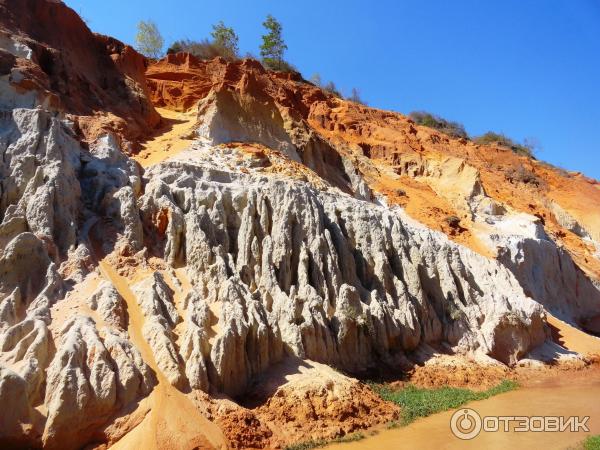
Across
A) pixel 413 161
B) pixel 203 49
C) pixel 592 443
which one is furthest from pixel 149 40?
pixel 592 443

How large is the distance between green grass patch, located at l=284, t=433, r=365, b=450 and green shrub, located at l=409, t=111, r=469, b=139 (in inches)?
1935

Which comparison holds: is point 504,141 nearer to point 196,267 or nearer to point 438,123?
point 438,123

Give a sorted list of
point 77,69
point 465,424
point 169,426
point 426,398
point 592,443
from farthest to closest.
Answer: point 77,69
point 426,398
point 465,424
point 592,443
point 169,426

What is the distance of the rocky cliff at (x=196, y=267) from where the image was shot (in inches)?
390

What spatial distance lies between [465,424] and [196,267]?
8504 mm

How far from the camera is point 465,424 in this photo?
1270 cm

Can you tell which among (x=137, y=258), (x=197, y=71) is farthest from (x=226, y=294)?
(x=197, y=71)

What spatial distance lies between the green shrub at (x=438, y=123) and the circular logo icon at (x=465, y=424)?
151 feet

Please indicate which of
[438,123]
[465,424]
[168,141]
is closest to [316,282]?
[465,424]

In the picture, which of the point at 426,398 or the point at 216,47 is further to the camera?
the point at 216,47

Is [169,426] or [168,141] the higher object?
[168,141]

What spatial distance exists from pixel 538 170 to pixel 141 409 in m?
49.9

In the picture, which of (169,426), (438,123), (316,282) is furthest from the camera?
(438,123)

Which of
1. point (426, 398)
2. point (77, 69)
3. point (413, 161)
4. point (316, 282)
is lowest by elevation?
point (426, 398)
